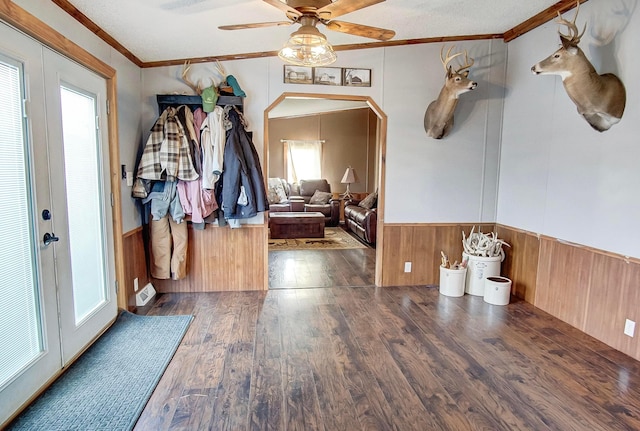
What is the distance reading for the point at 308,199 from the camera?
9.09m

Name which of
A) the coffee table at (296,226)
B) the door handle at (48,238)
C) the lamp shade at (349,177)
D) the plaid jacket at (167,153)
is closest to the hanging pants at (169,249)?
the plaid jacket at (167,153)

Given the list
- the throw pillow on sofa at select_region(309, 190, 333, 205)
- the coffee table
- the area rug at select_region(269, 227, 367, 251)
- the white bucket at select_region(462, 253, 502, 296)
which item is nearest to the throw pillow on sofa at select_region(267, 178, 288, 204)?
the throw pillow on sofa at select_region(309, 190, 333, 205)

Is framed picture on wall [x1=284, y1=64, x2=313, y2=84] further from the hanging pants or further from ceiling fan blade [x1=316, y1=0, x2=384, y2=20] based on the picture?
the hanging pants

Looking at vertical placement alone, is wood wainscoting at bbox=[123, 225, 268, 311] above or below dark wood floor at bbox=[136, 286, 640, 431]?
above

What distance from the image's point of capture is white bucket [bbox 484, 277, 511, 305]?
3666 mm

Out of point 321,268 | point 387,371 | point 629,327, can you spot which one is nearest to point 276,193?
point 321,268

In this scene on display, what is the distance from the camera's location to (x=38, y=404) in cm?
204

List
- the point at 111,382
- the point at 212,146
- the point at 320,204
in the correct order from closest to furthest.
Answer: the point at 111,382 → the point at 212,146 → the point at 320,204

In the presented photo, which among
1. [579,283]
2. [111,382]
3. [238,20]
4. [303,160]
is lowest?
[111,382]

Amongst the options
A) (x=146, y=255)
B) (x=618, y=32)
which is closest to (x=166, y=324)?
(x=146, y=255)

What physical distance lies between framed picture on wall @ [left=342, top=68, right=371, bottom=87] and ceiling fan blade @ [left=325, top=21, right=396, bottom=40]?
1.41 meters

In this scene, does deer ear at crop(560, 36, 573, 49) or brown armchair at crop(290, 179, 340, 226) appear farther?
brown armchair at crop(290, 179, 340, 226)

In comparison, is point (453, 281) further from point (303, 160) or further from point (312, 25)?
point (303, 160)

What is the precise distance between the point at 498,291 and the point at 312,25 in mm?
2957
